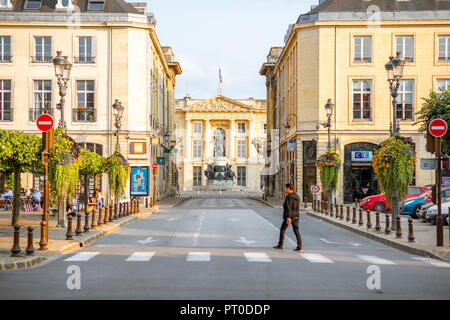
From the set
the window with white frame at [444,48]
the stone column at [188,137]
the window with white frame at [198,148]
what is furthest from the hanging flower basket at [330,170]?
the window with white frame at [198,148]

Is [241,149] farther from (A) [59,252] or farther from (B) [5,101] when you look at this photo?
(A) [59,252]

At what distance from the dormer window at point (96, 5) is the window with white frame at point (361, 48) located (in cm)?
1877

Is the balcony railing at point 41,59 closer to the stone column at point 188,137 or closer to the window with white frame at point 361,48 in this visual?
the window with white frame at point 361,48

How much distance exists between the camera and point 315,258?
49.0 ft

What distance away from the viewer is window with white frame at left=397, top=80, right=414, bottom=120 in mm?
48562

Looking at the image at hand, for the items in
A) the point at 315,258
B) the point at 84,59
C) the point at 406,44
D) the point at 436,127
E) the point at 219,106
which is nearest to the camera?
the point at 315,258

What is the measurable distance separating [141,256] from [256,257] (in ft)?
8.50

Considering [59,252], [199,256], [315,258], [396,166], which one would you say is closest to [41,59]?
[396,166]

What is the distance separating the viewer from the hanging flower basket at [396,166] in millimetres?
22516

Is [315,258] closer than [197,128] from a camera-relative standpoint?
Yes

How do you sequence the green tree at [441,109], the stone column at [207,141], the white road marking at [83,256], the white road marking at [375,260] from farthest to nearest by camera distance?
the stone column at [207,141] < the green tree at [441,109] < the white road marking at [83,256] < the white road marking at [375,260]

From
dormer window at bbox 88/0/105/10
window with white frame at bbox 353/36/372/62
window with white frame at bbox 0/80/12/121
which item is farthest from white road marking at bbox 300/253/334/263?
dormer window at bbox 88/0/105/10
